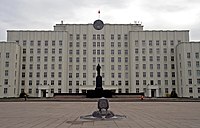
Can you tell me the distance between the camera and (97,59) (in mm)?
82750

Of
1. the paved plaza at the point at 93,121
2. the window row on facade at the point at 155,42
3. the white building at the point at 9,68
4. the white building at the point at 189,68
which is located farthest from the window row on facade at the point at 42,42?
the paved plaza at the point at 93,121

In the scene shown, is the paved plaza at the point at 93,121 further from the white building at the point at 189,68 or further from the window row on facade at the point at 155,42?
the window row on facade at the point at 155,42

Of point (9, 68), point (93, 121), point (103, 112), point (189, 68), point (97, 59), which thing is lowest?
point (93, 121)

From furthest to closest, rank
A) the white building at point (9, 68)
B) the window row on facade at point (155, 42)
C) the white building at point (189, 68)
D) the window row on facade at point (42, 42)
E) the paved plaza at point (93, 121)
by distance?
the window row on facade at point (42, 42) → the window row on facade at point (155, 42) → the white building at point (9, 68) → the white building at point (189, 68) → the paved plaza at point (93, 121)

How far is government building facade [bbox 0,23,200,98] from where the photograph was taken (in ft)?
262

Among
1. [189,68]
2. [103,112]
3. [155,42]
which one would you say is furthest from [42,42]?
[103,112]

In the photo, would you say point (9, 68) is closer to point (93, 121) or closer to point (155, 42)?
point (155, 42)

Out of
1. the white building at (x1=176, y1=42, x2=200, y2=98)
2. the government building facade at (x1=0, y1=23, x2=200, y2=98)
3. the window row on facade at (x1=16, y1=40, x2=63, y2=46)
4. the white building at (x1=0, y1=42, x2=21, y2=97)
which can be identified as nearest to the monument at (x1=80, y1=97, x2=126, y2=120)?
the white building at (x1=176, y1=42, x2=200, y2=98)

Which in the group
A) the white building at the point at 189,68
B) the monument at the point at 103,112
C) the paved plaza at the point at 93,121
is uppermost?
the white building at the point at 189,68

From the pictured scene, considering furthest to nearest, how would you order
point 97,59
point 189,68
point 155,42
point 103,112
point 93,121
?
1. point 97,59
2. point 155,42
3. point 189,68
4. point 103,112
5. point 93,121

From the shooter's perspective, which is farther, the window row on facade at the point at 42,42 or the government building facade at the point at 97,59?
the window row on facade at the point at 42,42

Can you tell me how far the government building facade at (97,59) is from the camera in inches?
3145

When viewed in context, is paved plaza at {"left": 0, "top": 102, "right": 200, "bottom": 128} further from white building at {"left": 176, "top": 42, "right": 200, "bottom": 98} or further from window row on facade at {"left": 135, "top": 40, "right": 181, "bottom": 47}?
window row on facade at {"left": 135, "top": 40, "right": 181, "bottom": 47}

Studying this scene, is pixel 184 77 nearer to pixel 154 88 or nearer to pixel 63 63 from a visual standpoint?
pixel 154 88
